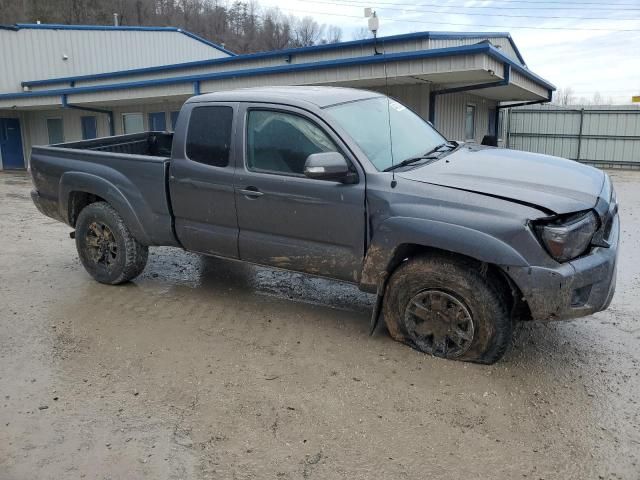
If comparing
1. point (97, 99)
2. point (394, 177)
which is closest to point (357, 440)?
point (394, 177)

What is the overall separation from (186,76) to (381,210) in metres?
15.3

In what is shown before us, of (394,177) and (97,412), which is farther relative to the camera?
(394,177)

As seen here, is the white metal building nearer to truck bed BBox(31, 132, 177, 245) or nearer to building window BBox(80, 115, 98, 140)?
building window BBox(80, 115, 98, 140)

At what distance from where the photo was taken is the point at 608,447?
288 centimetres

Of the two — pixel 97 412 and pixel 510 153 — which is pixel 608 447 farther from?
pixel 97 412

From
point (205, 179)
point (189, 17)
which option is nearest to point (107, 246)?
point (205, 179)

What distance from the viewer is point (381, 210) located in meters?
3.82

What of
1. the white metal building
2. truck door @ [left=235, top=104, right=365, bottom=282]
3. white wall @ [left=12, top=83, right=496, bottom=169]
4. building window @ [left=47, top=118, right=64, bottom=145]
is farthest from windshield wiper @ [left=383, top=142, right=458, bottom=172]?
building window @ [left=47, top=118, right=64, bottom=145]

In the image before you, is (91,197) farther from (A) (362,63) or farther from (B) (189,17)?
(B) (189,17)

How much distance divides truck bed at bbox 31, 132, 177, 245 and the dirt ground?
0.82 m

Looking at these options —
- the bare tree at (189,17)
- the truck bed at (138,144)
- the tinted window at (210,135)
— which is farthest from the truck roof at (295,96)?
the bare tree at (189,17)

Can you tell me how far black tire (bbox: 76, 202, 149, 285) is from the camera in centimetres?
539

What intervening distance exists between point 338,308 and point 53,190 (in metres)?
3.40

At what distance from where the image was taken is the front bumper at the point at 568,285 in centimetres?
329
